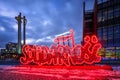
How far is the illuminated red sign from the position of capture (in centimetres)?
3306

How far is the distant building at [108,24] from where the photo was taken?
7788 cm

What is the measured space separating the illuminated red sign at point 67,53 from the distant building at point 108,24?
37.1 meters

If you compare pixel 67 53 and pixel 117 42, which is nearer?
pixel 67 53

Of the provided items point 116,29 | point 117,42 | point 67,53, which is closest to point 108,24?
point 116,29

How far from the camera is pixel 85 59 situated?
33.9m

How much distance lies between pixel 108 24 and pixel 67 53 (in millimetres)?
49525

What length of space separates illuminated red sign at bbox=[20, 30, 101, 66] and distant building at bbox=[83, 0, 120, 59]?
122 ft

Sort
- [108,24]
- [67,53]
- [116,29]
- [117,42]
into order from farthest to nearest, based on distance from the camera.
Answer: [108,24]
[116,29]
[117,42]
[67,53]

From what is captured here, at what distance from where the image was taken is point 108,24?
270 feet

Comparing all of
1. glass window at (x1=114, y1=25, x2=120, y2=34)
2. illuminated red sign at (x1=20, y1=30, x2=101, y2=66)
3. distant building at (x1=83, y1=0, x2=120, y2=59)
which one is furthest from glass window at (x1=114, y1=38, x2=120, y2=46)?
illuminated red sign at (x1=20, y1=30, x2=101, y2=66)

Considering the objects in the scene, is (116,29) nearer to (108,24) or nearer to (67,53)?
(108,24)

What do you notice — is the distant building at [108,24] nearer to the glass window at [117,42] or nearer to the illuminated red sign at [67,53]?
the glass window at [117,42]

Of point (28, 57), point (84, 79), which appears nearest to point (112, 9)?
point (28, 57)

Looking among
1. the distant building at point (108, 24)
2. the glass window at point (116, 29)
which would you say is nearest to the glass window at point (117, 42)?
the distant building at point (108, 24)
